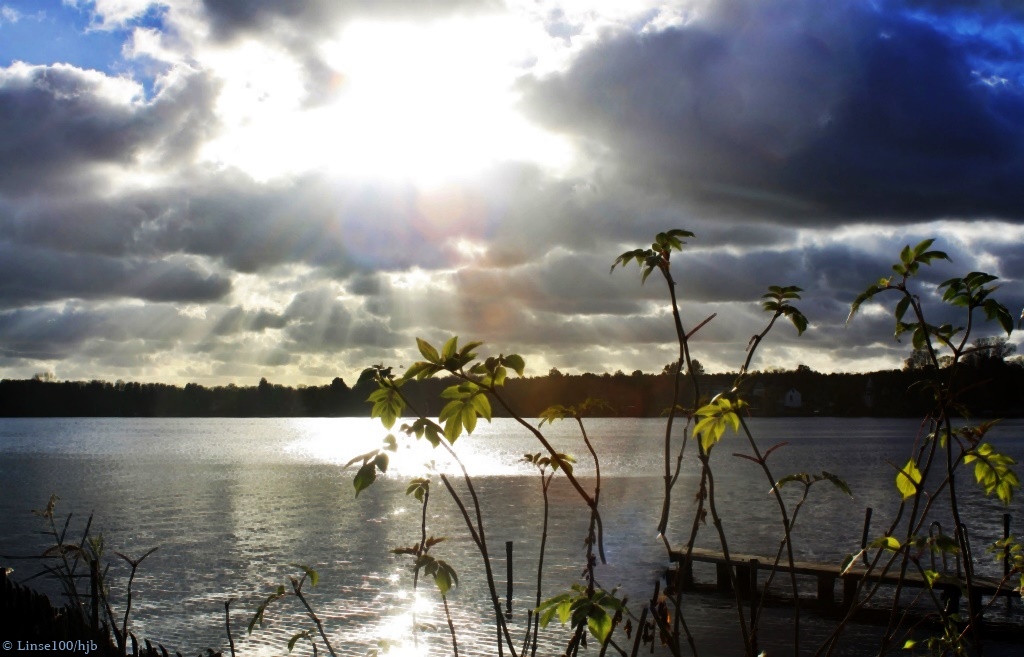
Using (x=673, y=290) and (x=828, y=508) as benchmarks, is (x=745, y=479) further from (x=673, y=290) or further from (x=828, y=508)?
(x=673, y=290)

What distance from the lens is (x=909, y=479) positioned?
2.64 meters

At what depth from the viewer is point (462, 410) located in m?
2.09

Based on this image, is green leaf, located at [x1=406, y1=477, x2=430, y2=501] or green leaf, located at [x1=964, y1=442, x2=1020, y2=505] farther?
green leaf, located at [x1=406, y1=477, x2=430, y2=501]

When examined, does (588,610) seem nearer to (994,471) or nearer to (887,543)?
(887,543)

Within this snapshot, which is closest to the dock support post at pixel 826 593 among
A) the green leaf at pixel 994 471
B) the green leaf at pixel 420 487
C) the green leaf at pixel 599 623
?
the green leaf at pixel 420 487

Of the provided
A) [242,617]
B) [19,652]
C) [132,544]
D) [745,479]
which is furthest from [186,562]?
[745,479]

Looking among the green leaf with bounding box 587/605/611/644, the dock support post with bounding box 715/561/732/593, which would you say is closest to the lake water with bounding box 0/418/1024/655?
the dock support post with bounding box 715/561/732/593

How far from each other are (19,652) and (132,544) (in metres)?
28.0

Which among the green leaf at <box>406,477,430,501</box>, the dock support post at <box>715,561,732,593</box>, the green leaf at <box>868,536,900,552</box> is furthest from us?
the dock support post at <box>715,561,732,593</box>

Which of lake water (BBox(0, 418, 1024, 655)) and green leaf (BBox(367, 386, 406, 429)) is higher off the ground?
green leaf (BBox(367, 386, 406, 429))

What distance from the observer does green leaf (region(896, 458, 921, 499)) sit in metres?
2.61

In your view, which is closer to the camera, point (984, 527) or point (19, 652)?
point (19, 652)

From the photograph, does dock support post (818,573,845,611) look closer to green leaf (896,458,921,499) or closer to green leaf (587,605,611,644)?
Answer: green leaf (896,458,921,499)

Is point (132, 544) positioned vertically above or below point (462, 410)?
below
